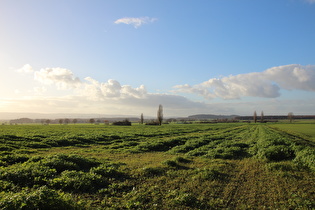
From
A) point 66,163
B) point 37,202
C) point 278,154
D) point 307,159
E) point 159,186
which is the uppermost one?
point 37,202

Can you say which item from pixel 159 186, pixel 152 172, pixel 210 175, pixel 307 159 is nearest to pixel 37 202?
pixel 159 186

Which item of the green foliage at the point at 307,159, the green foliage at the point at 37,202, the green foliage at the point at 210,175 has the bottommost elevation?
the green foliage at the point at 210,175

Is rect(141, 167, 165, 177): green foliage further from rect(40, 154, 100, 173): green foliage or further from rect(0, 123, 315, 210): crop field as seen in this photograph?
rect(40, 154, 100, 173): green foliage

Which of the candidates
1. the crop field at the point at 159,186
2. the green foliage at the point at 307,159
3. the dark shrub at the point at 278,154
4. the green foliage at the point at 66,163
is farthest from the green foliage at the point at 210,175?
the green foliage at the point at 66,163

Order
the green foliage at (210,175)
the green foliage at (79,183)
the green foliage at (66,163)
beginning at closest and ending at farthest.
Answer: the green foliage at (79,183) → the green foliage at (210,175) → the green foliage at (66,163)

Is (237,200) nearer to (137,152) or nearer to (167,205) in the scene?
(167,205)

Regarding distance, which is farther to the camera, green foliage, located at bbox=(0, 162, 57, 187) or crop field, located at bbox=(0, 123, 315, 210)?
green foliage, located at bbox=(0, 162, 57, 187)

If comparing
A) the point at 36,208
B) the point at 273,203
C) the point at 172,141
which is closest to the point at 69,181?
the point at 36,208

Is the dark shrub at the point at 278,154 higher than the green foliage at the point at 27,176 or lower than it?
lower

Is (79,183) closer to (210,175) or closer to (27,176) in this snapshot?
(27,176)

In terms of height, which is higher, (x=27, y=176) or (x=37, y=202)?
(x=37, y=202)

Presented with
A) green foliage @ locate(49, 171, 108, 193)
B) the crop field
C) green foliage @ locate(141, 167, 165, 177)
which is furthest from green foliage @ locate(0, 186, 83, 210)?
green foliage @ locate(141, 167, 165, 177)

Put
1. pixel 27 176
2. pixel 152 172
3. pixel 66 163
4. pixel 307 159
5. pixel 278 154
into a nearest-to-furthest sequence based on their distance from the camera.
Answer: pixel 27 176
pixel 152 172
pixel 66 163
pixel 307 159
pixel 278 154

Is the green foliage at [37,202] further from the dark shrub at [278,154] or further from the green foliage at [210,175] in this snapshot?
the dark shrub at [278,154]
